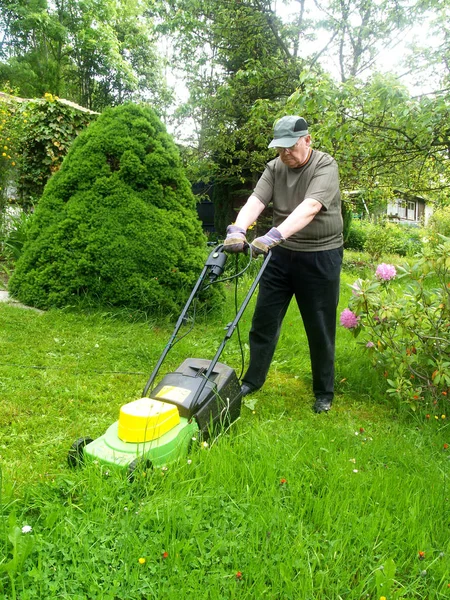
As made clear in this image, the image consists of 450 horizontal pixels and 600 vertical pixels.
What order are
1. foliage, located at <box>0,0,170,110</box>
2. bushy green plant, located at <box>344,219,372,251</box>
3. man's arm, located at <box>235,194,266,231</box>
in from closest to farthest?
man's arm, located at <box>235,194,266,231</box> → bushy green plant, located at <box>344,219,372,251</box> → foliage, located at <box>0,0,170,110</box>

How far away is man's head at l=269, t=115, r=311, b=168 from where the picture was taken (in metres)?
2.65

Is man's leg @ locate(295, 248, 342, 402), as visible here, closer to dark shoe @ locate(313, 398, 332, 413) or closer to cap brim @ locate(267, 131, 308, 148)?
dark shoe @ locate(313, 398, 332, 413)

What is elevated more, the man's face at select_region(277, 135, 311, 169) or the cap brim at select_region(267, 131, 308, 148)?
the cap brim at select_region(267, 131, 308, 148)

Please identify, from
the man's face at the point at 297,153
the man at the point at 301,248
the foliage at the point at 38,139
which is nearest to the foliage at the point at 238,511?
the man at the point at 301,248

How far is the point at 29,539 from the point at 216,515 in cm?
66

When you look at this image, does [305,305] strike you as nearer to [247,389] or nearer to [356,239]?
[247,389]

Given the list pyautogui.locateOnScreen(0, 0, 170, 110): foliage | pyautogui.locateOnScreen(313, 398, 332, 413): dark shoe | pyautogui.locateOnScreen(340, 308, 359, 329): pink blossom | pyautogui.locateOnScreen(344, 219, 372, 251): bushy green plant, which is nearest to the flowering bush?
pyautogui.locateOnScreen(340, 308, 359, 329): pink blossom

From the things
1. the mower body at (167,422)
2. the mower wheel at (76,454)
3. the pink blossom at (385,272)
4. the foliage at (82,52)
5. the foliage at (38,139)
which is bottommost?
the mower wheel at (76,454)

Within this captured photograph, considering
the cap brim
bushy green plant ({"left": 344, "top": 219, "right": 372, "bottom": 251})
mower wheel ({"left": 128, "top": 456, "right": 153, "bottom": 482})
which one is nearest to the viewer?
mower wheel ({"left": 128, "top": 456, "right": 153, "bottom": 482})

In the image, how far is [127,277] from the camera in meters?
4.57

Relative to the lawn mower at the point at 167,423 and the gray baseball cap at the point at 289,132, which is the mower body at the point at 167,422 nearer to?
the lawn mower at the point at 167,423

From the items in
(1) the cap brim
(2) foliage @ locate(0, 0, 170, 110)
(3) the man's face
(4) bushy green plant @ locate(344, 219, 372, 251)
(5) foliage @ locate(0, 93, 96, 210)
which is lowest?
(4) bushy green plant @ locate(344, 219, 372, 251)

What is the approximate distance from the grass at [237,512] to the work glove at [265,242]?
0.94 meters

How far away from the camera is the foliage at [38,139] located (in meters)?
6.98
